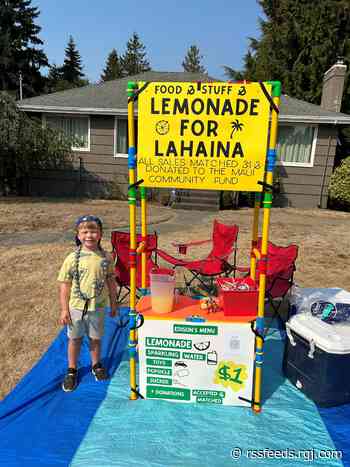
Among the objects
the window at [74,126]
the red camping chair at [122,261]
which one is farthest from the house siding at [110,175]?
the red camping chair at [122,261]

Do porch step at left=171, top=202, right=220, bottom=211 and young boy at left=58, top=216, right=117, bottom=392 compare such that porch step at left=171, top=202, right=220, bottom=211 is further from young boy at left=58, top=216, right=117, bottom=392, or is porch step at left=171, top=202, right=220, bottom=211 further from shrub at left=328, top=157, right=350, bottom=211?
young boy at left=58, top=216, right=117, bottom=392

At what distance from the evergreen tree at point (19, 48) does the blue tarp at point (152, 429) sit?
3784 cm

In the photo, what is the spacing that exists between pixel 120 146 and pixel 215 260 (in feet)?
32.8

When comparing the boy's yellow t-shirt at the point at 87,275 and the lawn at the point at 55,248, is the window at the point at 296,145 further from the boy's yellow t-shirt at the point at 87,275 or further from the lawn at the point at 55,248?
the boy's yellow t-shirt at the point at 87,275

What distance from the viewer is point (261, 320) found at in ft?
8.36

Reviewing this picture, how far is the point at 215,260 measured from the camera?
491 centimetres

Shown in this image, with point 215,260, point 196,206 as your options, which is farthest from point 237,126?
point 196,206

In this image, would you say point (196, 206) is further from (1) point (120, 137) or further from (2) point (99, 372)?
(2) point (99, 372)

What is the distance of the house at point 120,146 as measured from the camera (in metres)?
12.8

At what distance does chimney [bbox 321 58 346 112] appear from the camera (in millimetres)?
13742

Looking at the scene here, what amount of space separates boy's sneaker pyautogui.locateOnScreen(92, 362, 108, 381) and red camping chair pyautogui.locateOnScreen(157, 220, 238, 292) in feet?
6.13

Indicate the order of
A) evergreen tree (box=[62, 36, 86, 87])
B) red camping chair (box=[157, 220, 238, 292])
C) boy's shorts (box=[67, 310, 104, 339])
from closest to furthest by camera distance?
boy's shorts (box=[67, 310, 104, 339])
red camping chair (box=[157, 220, 238, 292])
evergreen tree (box=[62, 36, 86, 87])

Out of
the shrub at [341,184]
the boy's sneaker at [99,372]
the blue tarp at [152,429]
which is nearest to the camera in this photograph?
the blue tarp at [152,429]

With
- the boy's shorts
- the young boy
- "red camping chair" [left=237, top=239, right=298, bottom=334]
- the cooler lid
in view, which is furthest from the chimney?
the boy's shorts
